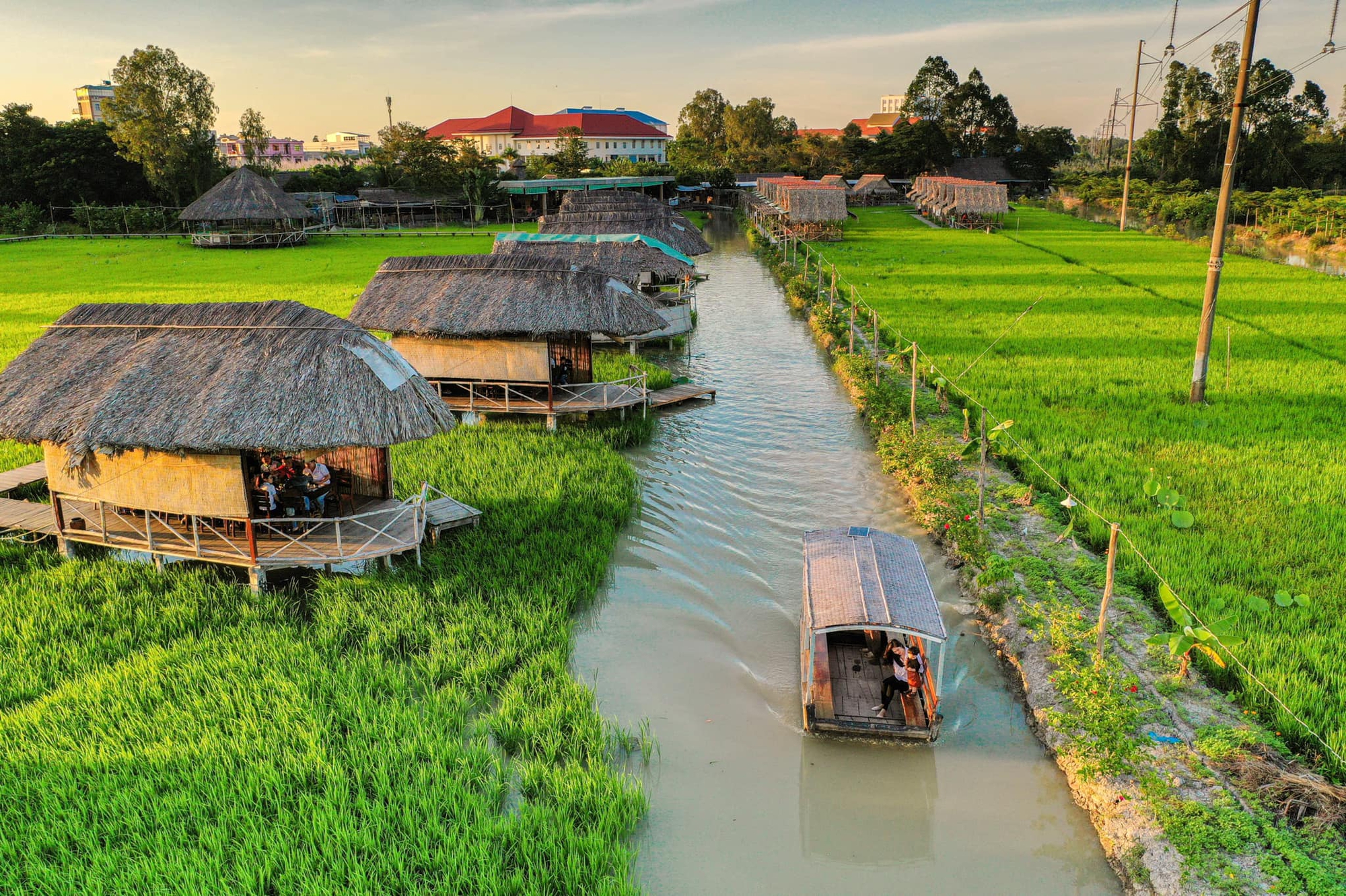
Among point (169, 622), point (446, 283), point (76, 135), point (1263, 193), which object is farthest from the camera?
point (76, 135)

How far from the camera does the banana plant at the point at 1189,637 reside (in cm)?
707

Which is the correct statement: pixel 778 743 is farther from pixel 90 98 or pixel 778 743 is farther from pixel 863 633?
pixel 90 98

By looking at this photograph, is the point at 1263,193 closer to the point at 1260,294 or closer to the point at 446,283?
the point at 1260,294

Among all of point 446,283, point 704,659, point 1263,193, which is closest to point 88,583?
point 704,659

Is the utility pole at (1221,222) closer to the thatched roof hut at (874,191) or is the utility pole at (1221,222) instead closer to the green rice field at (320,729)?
the green rice field at (320,729)

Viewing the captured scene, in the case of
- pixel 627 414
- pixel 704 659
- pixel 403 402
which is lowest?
pixel 704 659

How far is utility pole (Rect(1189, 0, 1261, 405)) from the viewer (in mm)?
13383

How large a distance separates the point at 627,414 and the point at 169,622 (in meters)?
8.99

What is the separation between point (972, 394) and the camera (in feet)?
51.6

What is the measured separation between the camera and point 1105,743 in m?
6.52

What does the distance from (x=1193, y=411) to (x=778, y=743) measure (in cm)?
1063

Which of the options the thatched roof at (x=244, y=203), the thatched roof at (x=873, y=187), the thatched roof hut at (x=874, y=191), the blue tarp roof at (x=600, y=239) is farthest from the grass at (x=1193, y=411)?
the thatched roof hut at (x=874, y=191)

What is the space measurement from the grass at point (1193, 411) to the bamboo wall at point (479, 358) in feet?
26.5

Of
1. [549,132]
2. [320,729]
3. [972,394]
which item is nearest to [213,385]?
[320,729]
